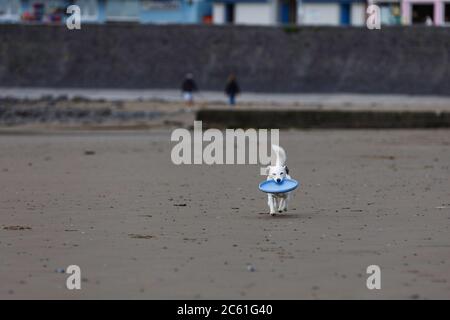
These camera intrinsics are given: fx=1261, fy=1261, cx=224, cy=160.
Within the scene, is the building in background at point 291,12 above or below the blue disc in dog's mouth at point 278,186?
above

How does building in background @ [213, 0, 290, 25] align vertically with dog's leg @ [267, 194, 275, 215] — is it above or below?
above

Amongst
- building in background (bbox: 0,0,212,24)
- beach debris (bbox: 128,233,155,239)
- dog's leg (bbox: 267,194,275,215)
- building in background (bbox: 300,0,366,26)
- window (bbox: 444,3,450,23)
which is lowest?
beach debris (bbox: 128,233,155,239)

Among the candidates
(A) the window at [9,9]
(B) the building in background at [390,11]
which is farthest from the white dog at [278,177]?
(A) the window at [9,9]

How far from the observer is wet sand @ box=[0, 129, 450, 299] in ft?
39.1

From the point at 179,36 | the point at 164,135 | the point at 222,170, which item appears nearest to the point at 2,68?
the point at 179,36

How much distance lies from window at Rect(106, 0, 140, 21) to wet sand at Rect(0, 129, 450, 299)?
4855 cm

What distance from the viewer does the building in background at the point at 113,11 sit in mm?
73938

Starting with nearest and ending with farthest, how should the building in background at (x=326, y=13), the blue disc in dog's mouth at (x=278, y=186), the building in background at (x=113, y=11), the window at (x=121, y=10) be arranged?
the blue disc in dog's mouth at (x=278, y=186) → the building in background at (x=326, y=13) → the building in background at (x=113, y=11) → the window at (x=121, y=10)

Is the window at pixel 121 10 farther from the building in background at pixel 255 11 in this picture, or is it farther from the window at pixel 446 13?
the window at pixel 446 13

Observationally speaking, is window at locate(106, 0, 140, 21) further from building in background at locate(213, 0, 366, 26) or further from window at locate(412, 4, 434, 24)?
window at locate(412, 4, 434, 24)

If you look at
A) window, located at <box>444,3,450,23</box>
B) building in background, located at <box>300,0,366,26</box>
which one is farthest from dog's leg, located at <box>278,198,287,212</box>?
building in background, located at <box>300,0,366,26</box>

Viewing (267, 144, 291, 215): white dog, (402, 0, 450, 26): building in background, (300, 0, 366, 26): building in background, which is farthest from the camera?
(300, 0, 366, 26): building in background

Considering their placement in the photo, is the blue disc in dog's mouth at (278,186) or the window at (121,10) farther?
the window at (121,10)

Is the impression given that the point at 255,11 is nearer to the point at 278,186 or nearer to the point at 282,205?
the point at 282,205
